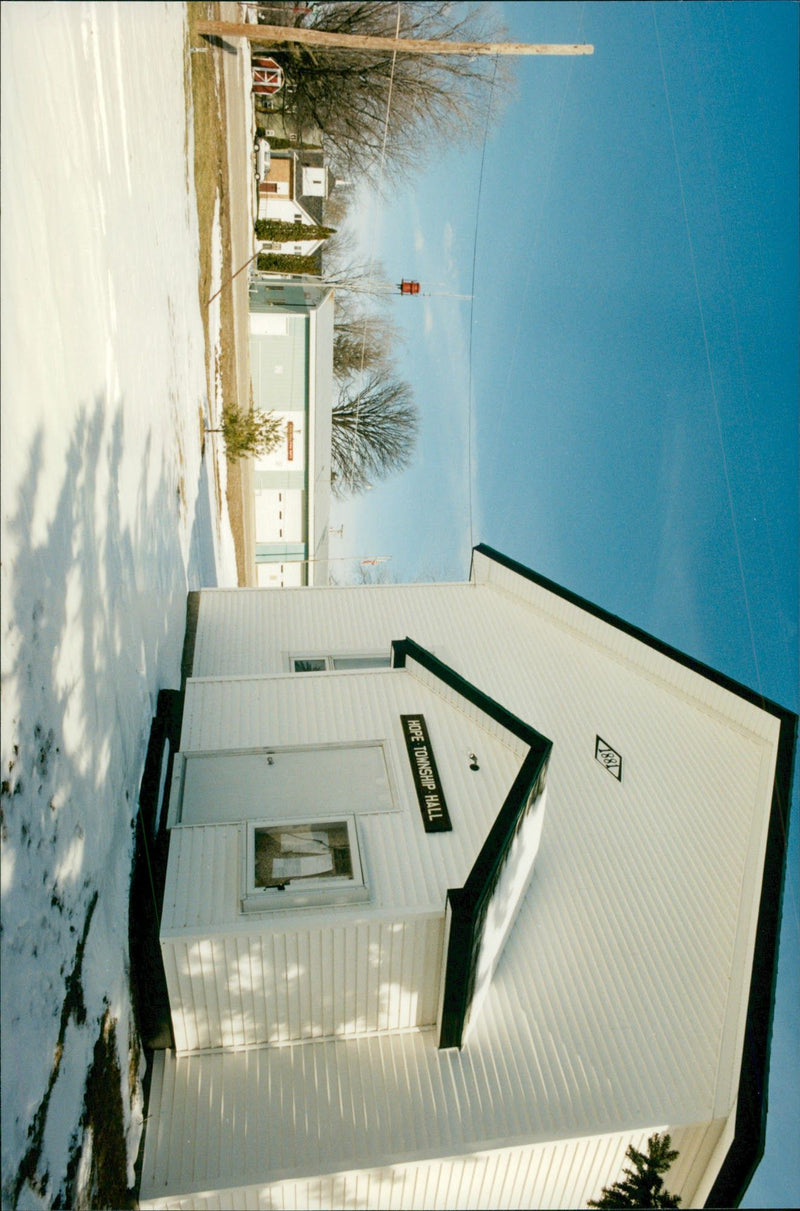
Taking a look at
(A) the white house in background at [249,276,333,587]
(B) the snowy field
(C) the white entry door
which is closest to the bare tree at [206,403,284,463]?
(A) the white house in background at [249,276,333,587]

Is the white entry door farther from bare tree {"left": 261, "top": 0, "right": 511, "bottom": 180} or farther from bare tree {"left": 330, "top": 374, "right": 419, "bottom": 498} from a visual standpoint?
bare tree {"left": 330, "top": 374, "right": 419, "bottom": 498}

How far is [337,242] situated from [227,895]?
1442 inches

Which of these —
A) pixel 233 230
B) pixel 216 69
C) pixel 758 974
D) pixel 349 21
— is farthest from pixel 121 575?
pixel 349 21

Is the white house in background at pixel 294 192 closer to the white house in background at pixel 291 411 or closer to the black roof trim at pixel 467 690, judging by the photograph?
the white house in background at pixel 291 411

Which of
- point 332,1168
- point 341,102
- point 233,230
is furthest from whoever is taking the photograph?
point 341,102

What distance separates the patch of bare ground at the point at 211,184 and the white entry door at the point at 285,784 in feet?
31.6

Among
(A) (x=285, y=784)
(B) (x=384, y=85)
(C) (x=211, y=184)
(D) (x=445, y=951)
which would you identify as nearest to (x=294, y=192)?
(B) (x=384, y=85)

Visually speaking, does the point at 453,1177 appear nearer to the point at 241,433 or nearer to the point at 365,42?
the point at 241,433

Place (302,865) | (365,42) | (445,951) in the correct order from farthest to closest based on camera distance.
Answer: (365,42) < (302,865) < (445,951)

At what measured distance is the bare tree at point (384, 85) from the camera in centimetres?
1983

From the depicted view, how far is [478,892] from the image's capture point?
7484 millimetres

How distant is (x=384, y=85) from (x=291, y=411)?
41.2 feet

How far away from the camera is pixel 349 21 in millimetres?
21359

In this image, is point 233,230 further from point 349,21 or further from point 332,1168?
point 332,1168
